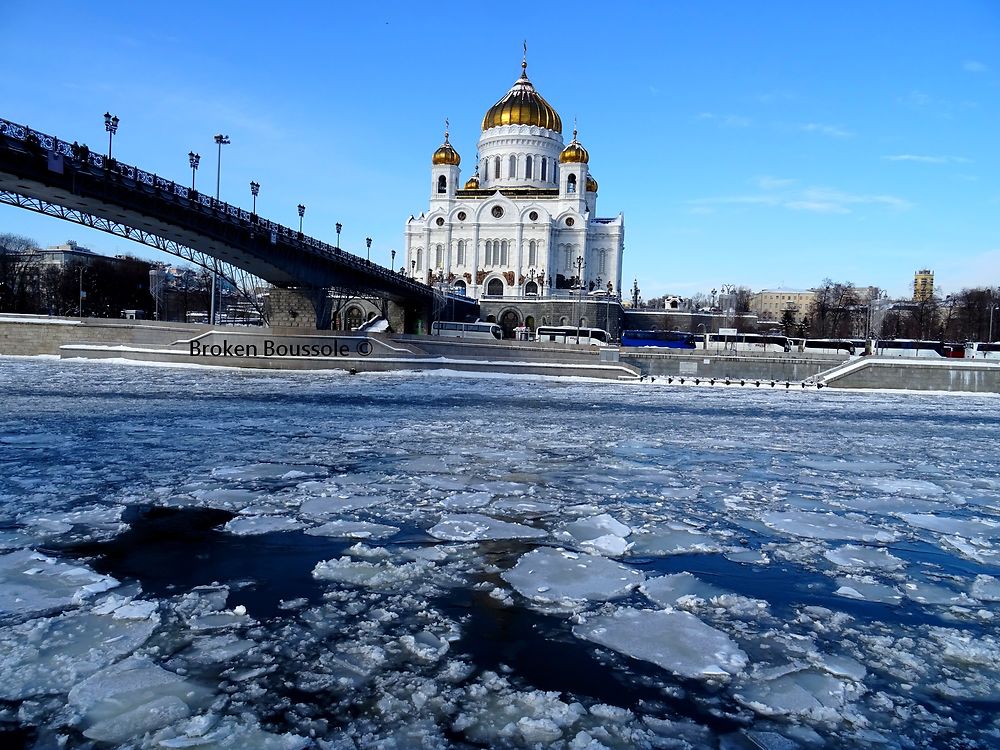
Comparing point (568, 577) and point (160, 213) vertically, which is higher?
point (160, 213)

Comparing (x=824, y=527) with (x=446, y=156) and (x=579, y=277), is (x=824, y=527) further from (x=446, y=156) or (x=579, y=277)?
(x=446, y=156)

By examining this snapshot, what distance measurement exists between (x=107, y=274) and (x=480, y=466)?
241 feet

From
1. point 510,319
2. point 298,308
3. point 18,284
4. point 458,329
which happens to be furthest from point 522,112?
point 18,284

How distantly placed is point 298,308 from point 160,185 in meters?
13.0

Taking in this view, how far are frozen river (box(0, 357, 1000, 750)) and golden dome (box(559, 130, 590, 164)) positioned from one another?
72278 mm

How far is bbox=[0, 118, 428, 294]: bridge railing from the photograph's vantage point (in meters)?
23.8

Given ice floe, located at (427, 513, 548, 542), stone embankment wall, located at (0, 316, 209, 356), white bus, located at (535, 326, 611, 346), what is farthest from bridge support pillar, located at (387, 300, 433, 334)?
ice floe, located at (427, 513, 548, 542)

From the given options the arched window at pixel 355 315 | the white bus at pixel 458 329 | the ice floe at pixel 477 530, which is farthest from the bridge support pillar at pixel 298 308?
the ice floe at pixel 477 530

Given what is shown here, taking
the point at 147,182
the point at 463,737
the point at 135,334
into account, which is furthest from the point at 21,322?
the point at 463,737

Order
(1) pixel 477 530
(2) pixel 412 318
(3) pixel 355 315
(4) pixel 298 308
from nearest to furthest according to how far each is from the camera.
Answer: (1) pixel 477 530 → (4) pixel 298 308 → (2) pixel 412 318 → (3) pixel 355 315

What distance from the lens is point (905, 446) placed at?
15000 mm

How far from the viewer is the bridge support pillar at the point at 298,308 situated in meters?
41.0

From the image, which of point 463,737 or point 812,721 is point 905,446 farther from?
point 463,737

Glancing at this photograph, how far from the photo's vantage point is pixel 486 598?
208 inches
